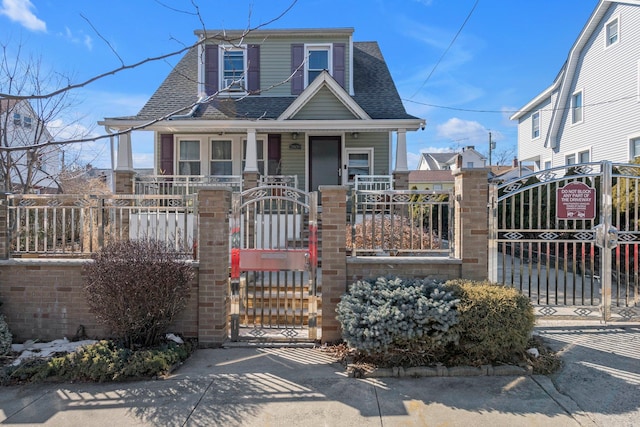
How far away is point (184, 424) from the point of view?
134 inches

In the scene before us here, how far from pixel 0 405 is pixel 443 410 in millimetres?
4086

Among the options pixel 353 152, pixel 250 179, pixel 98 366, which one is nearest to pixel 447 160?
pixel 353 152

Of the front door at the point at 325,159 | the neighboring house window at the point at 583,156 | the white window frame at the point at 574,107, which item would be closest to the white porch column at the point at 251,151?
the front door at the point at 325,159

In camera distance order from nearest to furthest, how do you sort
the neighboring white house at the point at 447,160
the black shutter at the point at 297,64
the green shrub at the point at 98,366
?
the green shrub at the point at 98,366 → the black shutter at the point at 297,64 → the neighboring white house at the point at 447,160

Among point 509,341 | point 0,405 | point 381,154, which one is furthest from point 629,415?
point 381,154

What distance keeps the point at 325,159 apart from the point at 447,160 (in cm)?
4058

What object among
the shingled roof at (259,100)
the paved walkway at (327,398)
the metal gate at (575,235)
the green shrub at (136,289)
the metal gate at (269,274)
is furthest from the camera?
the shingled roof at (259,100)

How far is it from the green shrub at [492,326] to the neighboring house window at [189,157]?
1113cm

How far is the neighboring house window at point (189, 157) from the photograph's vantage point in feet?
44.3

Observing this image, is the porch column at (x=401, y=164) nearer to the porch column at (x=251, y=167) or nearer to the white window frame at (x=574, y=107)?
the porch column at (x=251, y=167)

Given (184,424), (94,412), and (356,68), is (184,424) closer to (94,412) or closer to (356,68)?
(94,412)

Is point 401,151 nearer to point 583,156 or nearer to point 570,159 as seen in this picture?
point 583,156

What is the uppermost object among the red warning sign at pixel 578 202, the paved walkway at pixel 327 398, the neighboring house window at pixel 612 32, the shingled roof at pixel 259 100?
the neighboring house window at pixel 612 32

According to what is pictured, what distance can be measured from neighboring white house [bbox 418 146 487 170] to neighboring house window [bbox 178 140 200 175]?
3101cm
